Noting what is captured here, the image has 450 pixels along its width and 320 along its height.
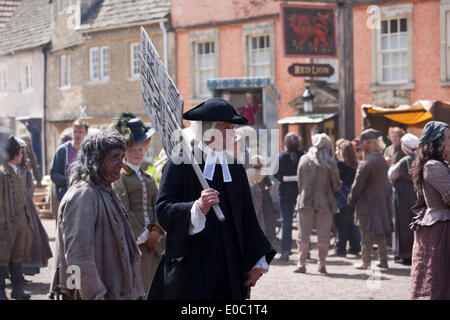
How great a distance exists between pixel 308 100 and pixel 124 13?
29.9 ft

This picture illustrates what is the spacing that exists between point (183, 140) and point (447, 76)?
15.3 metres

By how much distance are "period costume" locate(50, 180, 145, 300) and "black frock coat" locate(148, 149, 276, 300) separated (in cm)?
23

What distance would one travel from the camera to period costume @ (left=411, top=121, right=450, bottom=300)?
572 cm

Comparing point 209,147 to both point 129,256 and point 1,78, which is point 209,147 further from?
point 1,78

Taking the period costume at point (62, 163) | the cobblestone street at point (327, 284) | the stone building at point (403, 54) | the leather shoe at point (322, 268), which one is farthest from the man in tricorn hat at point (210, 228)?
the stone building at point (403, 54)

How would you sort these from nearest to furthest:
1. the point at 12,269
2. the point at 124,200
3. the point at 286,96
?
1. the point at 124,200
2. the point at 12,269
3. the point at 286,96

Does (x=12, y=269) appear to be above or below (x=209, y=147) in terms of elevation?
below

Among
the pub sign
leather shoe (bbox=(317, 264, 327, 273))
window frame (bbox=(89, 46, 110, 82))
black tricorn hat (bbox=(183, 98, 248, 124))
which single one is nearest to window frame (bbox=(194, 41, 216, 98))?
window frame (bbox=(89, 46, 110, 82))

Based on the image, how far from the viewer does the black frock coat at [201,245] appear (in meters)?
4.21

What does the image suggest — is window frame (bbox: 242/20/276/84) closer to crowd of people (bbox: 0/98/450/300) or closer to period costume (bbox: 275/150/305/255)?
period costume (bbox: 275/150/305/255)

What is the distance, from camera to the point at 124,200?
550cm

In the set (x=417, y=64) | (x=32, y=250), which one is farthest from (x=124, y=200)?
(x=417, y=64)

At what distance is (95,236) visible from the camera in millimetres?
3994

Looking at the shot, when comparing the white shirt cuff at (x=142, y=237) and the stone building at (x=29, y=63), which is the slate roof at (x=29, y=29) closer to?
the stone building at (x=29, y=63)
